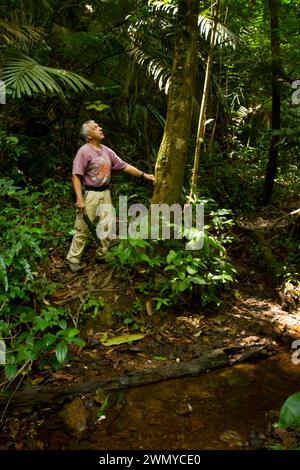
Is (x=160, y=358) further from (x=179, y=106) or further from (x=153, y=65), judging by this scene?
(x=153, y=65)

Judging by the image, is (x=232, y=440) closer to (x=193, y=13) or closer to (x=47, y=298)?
(x=47, y=298)

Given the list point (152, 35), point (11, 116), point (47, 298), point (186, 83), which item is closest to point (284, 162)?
point (152, 35)

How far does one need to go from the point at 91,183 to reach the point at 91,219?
0.40 meters

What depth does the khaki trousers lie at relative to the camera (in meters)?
4.64

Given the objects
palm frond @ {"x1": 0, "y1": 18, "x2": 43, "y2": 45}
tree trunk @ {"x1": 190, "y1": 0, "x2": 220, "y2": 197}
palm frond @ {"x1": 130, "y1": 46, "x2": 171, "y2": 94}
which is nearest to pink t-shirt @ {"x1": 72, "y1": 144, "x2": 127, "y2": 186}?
tree trunk @ {"x1": 190, "y1": 0, "x2": 220, "y2": 197}

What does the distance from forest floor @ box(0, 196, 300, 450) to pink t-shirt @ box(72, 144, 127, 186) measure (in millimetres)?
918

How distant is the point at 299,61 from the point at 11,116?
14.8ft

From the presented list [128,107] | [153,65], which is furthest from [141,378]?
[128,107]

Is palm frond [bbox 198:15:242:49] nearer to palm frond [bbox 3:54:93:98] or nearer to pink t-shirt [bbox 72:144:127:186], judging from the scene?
palm frond [bbox 3:54:93:98]

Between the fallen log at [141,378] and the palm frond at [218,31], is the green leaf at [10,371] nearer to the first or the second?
the fallen log at [141,378]

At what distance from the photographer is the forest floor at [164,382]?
282cm

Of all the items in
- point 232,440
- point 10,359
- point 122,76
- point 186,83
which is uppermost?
point 122,76

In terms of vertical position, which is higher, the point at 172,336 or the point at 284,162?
the point at 284,162

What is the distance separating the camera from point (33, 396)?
309 cm
